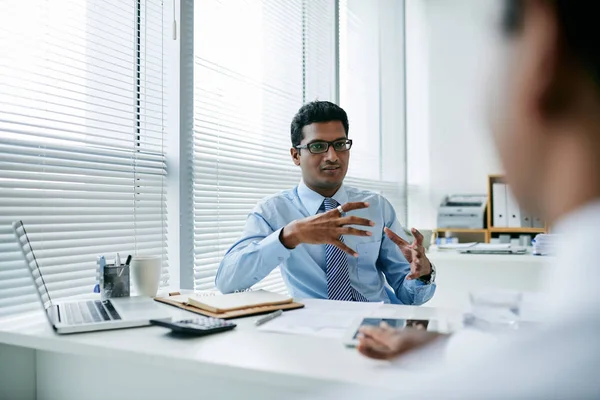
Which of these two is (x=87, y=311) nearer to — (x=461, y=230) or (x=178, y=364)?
(x=178, y=364)

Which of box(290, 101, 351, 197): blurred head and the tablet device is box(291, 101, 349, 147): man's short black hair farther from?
the tablet device

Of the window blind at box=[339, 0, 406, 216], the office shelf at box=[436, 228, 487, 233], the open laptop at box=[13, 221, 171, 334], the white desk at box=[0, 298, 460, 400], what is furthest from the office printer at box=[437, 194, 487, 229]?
the open laptop at box=[13, 221, 171, 334]

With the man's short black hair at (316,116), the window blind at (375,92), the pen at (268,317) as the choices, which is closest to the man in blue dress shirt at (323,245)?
the man's short black hair at (316,116)

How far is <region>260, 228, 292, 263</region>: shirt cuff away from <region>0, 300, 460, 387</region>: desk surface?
0.42 m

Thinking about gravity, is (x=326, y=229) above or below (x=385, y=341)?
above

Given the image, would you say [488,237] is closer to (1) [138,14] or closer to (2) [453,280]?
(2) [453,280]

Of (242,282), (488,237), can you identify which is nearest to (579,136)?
(242,282)

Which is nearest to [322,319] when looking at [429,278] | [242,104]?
[429,278]

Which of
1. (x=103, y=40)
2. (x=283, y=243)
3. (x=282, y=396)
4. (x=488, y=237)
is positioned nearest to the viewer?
(x=282, y=396)

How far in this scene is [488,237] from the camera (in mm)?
3930

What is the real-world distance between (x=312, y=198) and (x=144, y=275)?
776 mm

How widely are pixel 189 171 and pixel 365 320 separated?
1141mm

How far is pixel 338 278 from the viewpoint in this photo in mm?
1792

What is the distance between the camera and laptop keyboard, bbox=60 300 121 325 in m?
1.12
